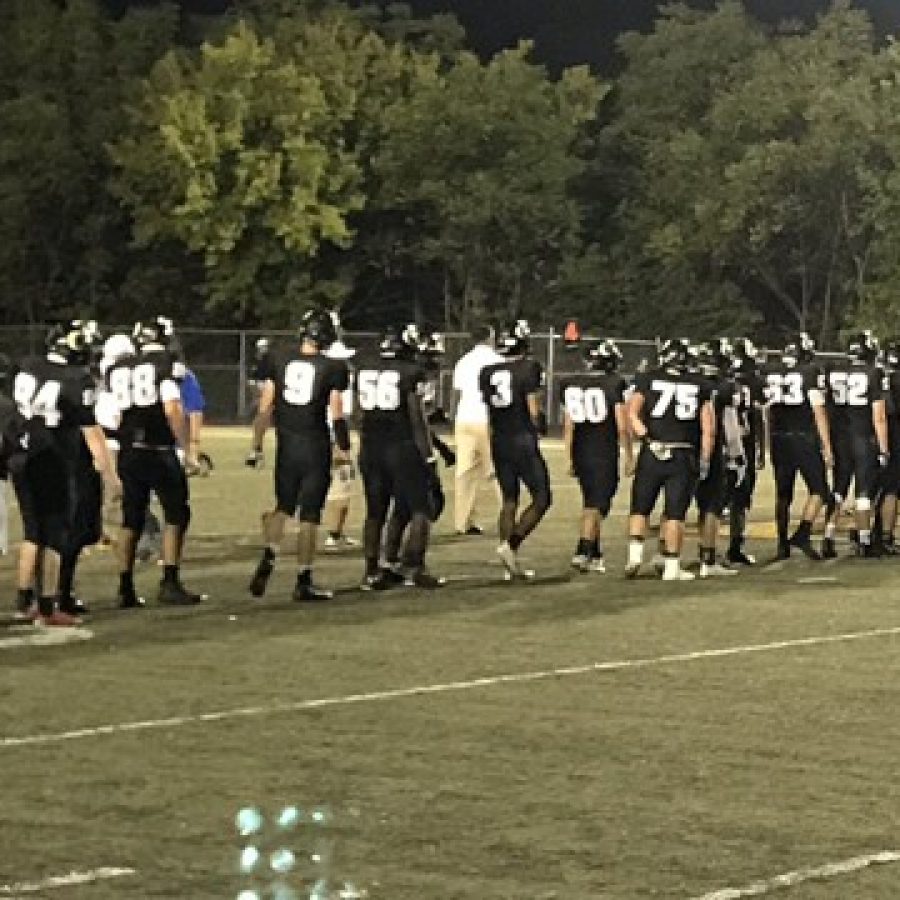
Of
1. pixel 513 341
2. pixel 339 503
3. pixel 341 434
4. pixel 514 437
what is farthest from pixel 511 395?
pixel 339 503

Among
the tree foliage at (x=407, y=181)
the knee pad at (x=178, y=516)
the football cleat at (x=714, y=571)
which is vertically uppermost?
the tree foliage at (x=407, y=181)

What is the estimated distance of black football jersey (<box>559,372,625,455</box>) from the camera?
16.9 meters

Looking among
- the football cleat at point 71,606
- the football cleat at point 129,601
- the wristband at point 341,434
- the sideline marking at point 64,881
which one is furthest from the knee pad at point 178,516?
the sideline marking at point 64,881

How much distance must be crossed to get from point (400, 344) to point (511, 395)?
1.17m

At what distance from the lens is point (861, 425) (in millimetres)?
18812

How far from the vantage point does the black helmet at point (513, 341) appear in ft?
54.8

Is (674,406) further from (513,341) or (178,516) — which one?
(178,516)

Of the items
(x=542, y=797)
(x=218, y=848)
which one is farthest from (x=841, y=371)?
(x=218, y=848)

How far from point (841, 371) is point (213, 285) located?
1491 inches

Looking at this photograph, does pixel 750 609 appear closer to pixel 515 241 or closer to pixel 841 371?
pixel 841 371

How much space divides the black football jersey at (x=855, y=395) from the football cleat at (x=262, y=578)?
18.8 feet

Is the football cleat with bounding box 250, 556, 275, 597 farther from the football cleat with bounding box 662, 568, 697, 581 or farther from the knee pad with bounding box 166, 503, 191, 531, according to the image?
the football cleat with bounding box 662, 568, 697, 581

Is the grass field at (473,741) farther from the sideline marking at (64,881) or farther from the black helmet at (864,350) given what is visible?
the black helmet at (864,350)

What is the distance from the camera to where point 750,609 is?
49.3 ft
